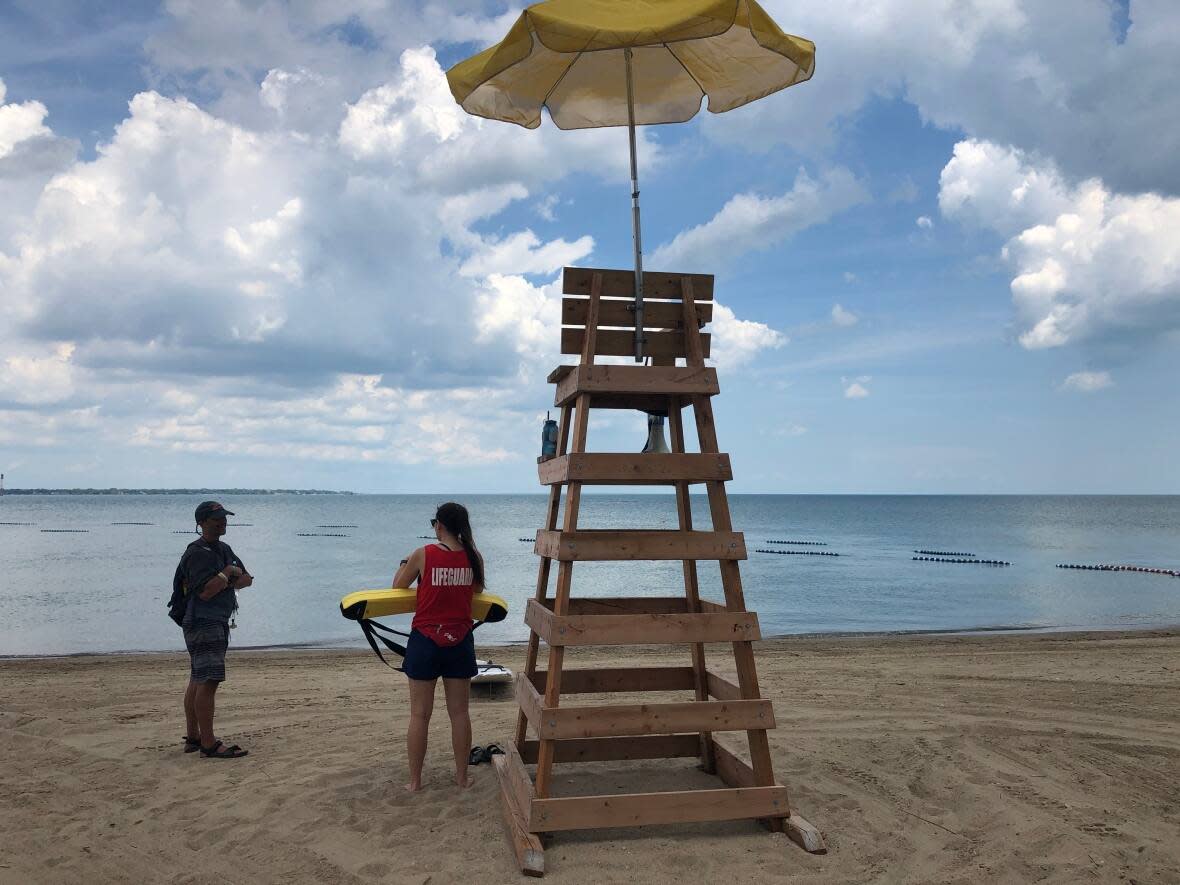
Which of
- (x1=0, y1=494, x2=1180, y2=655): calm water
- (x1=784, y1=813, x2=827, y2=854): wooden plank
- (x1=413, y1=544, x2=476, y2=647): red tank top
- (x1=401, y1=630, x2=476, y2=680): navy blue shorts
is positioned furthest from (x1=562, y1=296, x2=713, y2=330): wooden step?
(x1=0, y1=494, x2=1180, y2=655): calm water

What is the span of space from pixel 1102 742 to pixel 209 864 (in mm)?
6400

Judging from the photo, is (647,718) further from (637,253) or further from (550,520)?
(637,253)

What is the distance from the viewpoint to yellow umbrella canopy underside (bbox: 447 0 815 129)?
4277mm

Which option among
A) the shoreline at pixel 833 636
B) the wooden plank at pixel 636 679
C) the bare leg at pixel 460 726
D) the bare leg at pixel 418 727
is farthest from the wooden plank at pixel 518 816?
the shoreline at pixel 833 636

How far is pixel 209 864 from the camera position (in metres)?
4.45

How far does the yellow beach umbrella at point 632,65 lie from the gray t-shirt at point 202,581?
357 centimetres

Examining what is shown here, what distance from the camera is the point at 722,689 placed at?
543 centimetres

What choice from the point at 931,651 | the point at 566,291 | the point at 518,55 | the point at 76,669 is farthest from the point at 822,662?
the point at 76,669

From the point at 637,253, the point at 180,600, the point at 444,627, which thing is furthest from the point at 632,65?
the point at 180,600

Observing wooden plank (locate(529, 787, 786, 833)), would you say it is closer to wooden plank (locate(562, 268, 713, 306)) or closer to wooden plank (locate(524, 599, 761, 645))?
wooden plank (locate(524, 599, 761, 645))

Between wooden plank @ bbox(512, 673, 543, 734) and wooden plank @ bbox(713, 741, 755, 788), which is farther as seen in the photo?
wooden plank @ bbox(713, 741, 755, 788)

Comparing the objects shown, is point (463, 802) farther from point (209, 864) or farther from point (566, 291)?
point (566, 291)

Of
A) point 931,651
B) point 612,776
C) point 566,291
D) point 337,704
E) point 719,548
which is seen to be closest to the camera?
point 719,548

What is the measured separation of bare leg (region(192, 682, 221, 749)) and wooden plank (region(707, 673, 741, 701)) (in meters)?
3.69
